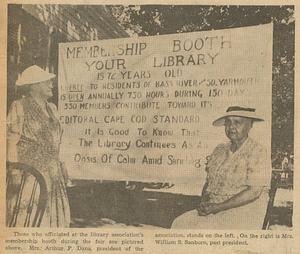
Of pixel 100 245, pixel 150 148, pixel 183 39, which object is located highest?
pixel 183 39

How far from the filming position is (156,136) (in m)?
0.58

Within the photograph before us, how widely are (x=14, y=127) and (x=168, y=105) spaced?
18 cm

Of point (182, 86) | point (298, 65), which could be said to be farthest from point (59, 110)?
point (298, 65)

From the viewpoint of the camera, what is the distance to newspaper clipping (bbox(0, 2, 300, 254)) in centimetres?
57

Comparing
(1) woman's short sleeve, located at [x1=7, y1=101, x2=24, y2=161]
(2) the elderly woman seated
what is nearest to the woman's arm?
(2) the elderly woman seated

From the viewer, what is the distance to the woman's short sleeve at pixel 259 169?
57 centimetres

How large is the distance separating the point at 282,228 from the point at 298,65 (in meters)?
0.19

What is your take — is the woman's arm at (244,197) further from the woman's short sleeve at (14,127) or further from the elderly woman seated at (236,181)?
the woman's short sleeve at (14,127)

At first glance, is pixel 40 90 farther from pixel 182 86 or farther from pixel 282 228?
pixel 282 228

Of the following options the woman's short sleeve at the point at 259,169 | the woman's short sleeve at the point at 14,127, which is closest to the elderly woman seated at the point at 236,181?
the woman's short sleeve at the point at 259,169

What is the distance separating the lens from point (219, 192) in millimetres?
574

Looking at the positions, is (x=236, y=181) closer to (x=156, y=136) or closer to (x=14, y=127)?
(x=156, y=136)

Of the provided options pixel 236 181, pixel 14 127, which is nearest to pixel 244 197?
pixel 236 181

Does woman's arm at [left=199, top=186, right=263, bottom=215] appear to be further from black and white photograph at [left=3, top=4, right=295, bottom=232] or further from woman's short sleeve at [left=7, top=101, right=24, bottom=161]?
woman's short sleeve at [left=7, top=101, right=24, bottom=161]
